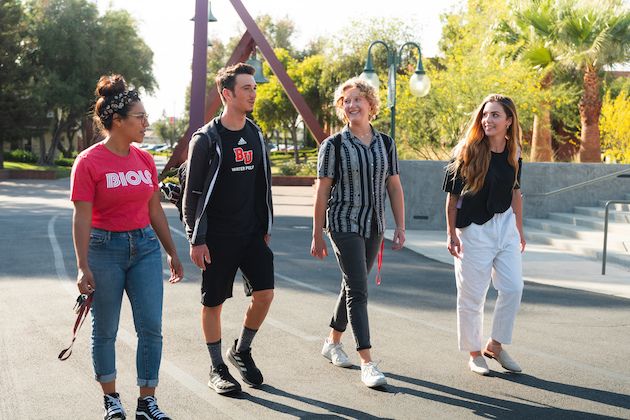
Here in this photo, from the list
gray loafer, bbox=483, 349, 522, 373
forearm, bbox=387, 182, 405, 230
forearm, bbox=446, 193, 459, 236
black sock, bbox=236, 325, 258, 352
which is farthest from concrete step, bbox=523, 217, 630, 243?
black sock, bbox=236, 325, 258, 352

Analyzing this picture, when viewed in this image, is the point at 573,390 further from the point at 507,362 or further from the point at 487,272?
the point at 487,272

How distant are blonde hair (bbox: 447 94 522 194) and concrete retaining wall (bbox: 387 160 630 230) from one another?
10673 mm

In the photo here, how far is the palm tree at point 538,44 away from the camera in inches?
979

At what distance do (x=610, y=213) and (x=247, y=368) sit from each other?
1153 cm

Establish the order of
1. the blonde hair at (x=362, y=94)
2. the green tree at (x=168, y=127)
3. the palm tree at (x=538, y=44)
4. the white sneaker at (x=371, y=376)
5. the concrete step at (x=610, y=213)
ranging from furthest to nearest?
the green tree at (x=168, y=127) < the palm tree at (x=538, y=44) < the concrete step at (x=610, y=213) < the blonde hair at (x=362, y=94) < the white sneaker at (x=371, y=376)

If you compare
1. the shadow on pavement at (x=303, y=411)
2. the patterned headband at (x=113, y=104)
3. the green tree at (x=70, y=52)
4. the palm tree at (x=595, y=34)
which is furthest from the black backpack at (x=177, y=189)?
the green tree at (x=70, y=52)

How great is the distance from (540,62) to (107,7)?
34.3 m

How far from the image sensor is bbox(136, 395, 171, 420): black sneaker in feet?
13.8

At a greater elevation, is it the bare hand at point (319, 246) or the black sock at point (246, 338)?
the bare hand at point (319, 246)

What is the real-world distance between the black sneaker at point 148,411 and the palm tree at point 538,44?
73.7 ft

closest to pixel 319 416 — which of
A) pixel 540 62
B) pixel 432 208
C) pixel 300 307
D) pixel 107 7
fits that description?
pixel 300 307

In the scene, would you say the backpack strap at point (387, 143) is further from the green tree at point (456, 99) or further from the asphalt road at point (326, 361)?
the green tree at point (456, 99)

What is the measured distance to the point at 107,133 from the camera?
417 centimetres

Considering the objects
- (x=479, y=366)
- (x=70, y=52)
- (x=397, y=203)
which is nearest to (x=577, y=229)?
(x=479, y=366)
